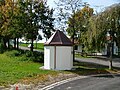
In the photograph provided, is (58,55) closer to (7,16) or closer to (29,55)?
(29,55)

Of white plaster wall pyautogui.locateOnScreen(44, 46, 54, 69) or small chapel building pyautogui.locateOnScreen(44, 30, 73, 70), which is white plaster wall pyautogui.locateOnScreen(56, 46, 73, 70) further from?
white plaster wall pyautogui.locateOnScreen(44, 46, 54, 69)

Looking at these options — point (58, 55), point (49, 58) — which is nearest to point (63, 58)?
point (58, 55)

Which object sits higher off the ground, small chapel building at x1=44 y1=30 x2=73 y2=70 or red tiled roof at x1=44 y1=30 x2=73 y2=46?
red tiled roof at x1=44 y1=30 x2=73 y2=46

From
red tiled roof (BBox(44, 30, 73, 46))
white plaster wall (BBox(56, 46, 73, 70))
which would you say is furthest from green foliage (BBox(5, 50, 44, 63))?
white plaster wall (BBox(56, 46, 73, 70))

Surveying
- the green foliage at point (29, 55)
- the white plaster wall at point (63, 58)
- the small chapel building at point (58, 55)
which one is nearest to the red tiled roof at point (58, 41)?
the small chapel building at point (58, 55)

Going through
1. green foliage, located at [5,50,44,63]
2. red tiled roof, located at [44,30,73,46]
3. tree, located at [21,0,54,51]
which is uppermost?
tree, located at [21,0,54,51]

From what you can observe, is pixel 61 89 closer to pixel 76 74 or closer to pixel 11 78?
pixel 11 78

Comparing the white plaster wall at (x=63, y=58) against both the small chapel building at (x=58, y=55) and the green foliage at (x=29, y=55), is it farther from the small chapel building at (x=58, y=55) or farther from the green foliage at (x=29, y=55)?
the green foliage at (x=29, y=55)

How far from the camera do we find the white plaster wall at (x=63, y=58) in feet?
112

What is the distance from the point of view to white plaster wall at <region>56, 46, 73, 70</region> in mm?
34016

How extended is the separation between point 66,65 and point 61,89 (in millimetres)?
12759

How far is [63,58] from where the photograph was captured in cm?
3434

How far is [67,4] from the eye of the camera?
42031 mm

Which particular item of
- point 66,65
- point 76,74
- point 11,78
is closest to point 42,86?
point 11,78
